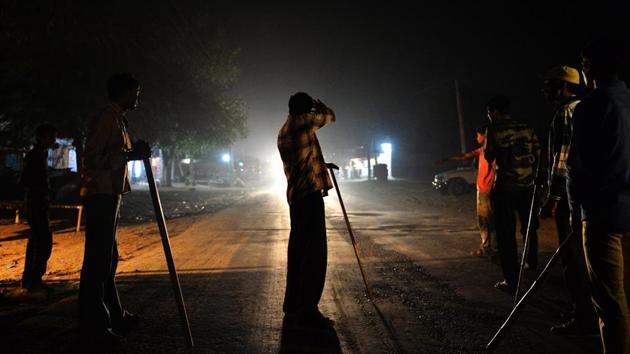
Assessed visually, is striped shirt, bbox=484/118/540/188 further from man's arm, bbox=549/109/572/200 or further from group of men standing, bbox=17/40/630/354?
man's arm, bbox=549/109/572/200

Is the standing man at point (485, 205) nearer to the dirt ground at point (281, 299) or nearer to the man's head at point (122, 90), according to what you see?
the dirt ground at point (281, 299)

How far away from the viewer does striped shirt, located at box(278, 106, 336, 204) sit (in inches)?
141

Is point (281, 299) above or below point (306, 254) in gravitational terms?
below

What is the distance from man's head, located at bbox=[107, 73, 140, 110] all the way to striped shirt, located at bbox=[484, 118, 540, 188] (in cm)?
369

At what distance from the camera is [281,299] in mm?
4113

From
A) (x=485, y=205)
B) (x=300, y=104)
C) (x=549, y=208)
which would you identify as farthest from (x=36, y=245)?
(x=485, y=205)

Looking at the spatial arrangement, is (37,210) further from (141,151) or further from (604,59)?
(604,59)

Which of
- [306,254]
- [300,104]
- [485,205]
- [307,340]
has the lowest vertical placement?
[307,340]

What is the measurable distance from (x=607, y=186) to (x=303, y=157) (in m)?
2.18

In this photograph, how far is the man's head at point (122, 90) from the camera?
128 inches

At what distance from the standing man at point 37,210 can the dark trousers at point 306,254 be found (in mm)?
2912

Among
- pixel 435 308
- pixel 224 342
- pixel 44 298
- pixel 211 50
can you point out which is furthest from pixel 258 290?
pixel 211 50

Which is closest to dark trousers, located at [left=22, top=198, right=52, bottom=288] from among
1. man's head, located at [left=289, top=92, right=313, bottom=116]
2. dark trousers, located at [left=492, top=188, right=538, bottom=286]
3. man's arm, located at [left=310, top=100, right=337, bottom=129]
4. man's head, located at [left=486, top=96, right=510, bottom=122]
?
man's head, located at [left=289, top=92, right=313, bottom=116]

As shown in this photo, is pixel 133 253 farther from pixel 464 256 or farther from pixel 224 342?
pixel 464 256
